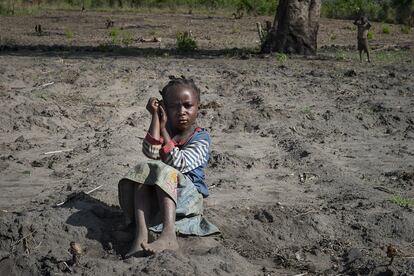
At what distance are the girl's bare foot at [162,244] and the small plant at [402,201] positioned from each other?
6.71ft

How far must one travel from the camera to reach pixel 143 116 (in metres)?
9.14

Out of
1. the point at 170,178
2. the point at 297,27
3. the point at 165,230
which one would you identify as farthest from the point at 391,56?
the point at 165,230

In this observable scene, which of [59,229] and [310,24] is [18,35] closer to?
[310,24]

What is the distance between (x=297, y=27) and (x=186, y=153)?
921 cm

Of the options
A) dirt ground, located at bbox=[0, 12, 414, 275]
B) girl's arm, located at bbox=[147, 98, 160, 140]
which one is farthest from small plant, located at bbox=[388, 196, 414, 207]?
girl's arm, located at bbox=[147, 98, 160, 140]

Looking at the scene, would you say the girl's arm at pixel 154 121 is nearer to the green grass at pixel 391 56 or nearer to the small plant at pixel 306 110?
the small plant at pixel 306 110

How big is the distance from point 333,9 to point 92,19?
11028mm

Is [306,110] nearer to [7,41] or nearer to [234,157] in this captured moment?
[234,157]

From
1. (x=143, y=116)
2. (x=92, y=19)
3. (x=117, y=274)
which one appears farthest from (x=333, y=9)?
(x=117, y=274)

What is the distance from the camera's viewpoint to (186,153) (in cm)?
508

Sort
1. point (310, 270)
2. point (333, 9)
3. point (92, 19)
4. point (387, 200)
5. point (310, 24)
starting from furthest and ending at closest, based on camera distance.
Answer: point (333, 9) → point (92, 19) → point (310, 24) → point (387, 200) → point (310, 270)

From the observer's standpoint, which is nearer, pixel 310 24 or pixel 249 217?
pixel 249 217

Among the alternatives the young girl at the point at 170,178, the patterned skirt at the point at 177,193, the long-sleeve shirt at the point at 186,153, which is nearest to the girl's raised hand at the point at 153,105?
the young girl at the point at 170,178

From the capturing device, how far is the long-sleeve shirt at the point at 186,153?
16.2 ft
